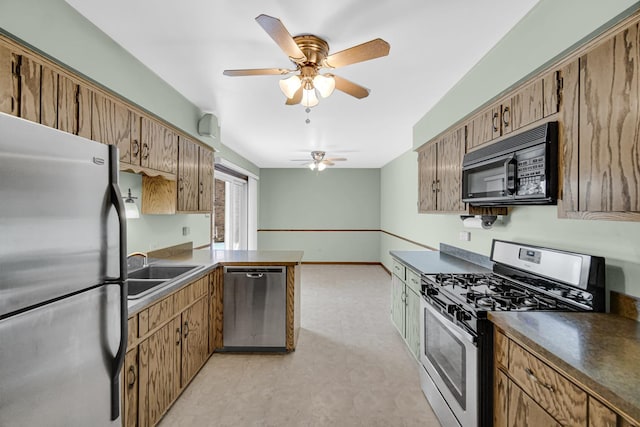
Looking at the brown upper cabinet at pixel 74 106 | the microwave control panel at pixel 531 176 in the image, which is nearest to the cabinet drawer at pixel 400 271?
the microwave control panel at pixel 531 176

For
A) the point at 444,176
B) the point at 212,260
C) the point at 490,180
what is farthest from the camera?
the point at 212,260

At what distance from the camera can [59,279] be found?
0.97m

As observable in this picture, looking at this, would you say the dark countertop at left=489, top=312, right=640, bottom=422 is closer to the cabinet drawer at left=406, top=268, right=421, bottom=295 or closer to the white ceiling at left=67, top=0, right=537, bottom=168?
the cabinet drawer at left=406, top=268, right=421, bottom=295

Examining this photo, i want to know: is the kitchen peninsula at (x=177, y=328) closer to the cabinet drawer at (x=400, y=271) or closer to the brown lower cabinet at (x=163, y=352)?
the brown lower cabinet at (x=163, y=352)

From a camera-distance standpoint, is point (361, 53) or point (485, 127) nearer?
point (361, 53)

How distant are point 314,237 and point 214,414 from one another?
5455mm

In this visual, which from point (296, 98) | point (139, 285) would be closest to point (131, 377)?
point (139, 285)

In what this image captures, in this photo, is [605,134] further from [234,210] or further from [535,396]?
[234,210]

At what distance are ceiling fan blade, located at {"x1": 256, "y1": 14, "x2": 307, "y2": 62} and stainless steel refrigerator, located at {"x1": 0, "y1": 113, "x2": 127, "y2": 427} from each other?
2.90 ft

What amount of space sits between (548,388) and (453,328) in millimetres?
639

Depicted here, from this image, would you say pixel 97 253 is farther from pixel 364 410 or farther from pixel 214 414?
pixel 364 410

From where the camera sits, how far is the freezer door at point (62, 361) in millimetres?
846

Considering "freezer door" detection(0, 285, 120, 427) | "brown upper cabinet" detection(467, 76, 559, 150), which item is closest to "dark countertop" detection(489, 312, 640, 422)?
"brown upper cabinet" detection(467, 76, 559, 150)

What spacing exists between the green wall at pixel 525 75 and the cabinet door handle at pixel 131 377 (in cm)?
252
